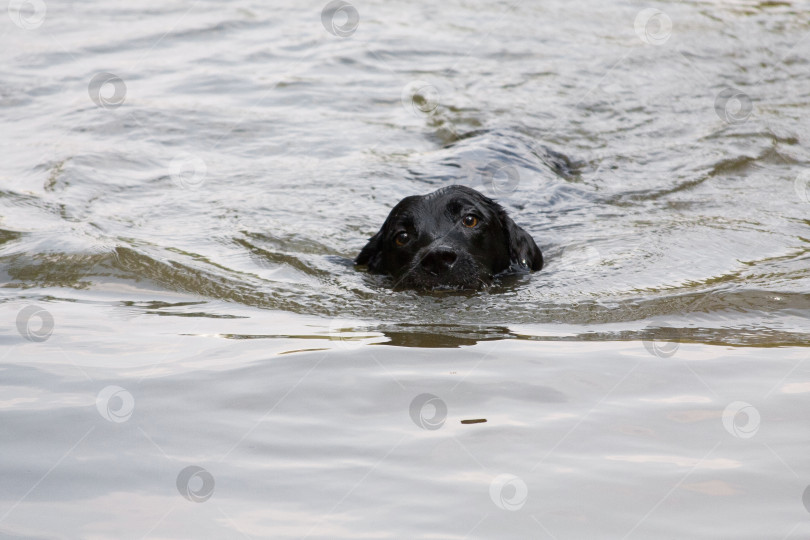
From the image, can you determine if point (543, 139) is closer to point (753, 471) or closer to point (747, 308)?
point (747, 308)

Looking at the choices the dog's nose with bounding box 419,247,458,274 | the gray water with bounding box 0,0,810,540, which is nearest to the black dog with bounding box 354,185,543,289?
the dog's nose with bounding box 419,247,458,274

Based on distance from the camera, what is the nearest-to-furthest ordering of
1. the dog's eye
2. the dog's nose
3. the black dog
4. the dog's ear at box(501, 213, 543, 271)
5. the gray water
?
the gray water, the dog's nose, the black dog, the dog's eye, the dog's ear at box(501, 213, 543, 271)

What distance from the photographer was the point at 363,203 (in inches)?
316

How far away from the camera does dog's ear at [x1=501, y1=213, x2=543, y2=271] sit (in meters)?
6.48

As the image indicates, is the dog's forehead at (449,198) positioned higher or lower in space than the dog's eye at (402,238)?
higher

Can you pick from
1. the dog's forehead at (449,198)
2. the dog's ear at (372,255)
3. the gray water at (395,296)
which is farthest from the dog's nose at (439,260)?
the dog's ear at (372,255)

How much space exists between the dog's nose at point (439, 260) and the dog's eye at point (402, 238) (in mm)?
529

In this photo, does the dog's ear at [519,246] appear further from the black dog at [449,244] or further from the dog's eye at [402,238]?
the dog's eye at [402,238]

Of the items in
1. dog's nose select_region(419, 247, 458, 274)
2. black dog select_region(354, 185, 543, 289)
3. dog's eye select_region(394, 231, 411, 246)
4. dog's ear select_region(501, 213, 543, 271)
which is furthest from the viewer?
dog's ear select_region(501, 213, 543, 271)

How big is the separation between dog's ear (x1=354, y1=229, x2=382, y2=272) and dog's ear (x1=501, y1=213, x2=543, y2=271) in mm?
899

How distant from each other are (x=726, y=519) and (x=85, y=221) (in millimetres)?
5622

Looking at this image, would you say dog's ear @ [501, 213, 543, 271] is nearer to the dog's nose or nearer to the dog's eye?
the dog's eye

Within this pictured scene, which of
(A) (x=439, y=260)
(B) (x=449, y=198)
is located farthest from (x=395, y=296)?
(B) (x=449, y=198)

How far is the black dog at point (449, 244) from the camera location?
18.8 feet
